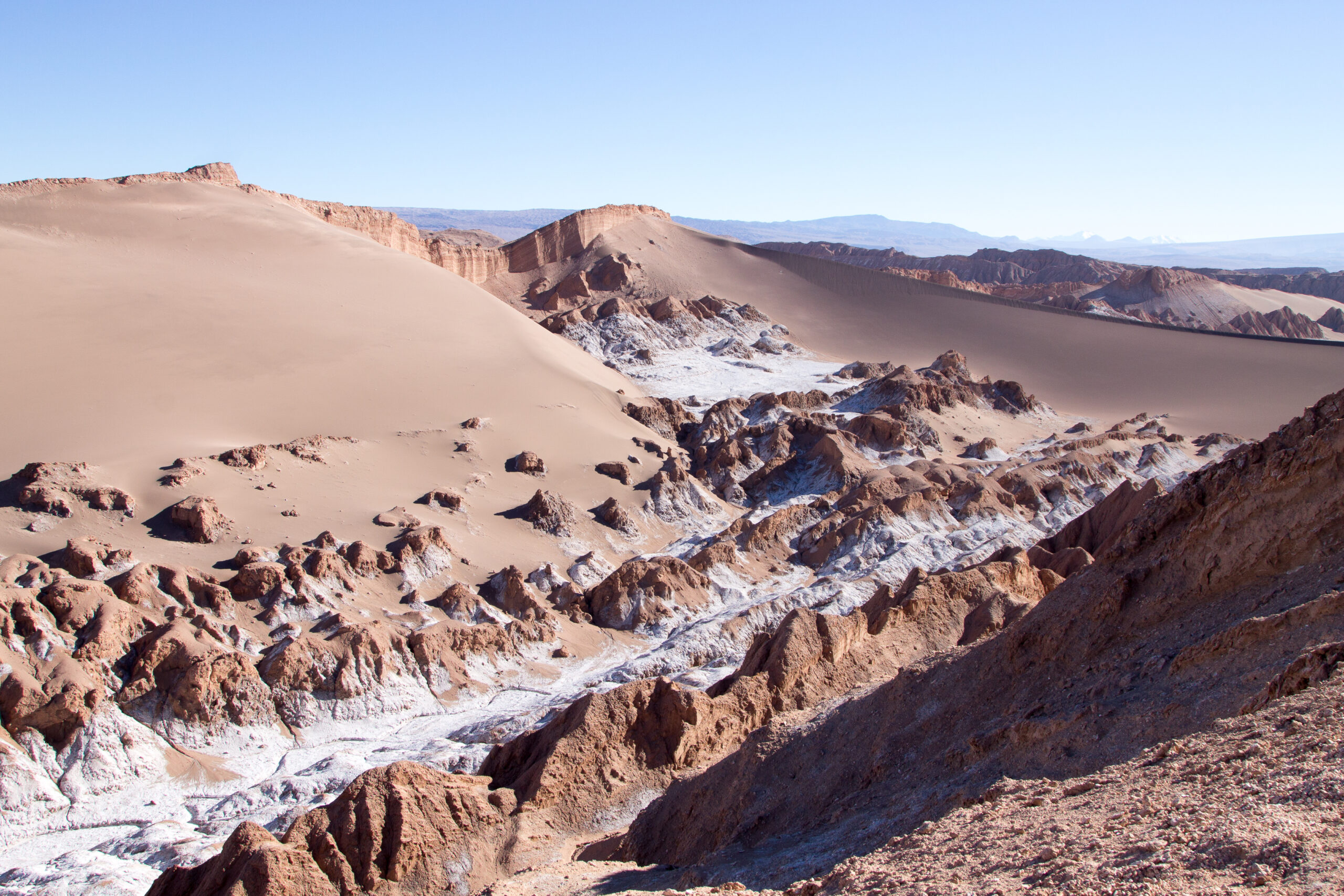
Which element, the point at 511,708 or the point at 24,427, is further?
the point at 24,427

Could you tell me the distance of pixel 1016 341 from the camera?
48156 millimetres

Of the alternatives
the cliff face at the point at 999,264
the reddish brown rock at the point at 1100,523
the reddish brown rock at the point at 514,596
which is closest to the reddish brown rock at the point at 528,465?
the reddish brown rock at the point at 514,596

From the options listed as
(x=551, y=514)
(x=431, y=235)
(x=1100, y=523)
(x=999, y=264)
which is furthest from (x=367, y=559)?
(x=999, y=264)

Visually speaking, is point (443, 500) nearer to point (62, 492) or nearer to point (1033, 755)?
point (62, 492)

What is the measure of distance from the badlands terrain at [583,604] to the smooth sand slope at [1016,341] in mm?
1108

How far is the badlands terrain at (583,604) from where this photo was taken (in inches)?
250

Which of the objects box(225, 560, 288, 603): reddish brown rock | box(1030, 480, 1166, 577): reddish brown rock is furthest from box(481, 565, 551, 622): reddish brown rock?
box(1030, 480, 1166, 577): reddish brown rock

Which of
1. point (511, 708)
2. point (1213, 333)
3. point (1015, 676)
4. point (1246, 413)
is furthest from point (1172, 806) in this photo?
point (1213, 333)

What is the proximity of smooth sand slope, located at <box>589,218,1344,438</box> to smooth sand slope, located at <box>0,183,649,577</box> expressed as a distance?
1855 cm

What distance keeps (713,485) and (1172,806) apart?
20.8m

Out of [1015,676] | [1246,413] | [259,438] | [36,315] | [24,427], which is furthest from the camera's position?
[1246,413]

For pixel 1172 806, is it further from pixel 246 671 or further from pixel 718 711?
pixel 246 671

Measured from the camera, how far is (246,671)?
13.7 meters

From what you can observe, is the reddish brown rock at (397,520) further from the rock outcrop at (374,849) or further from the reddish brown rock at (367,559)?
the rock outcrop at (374,849)
